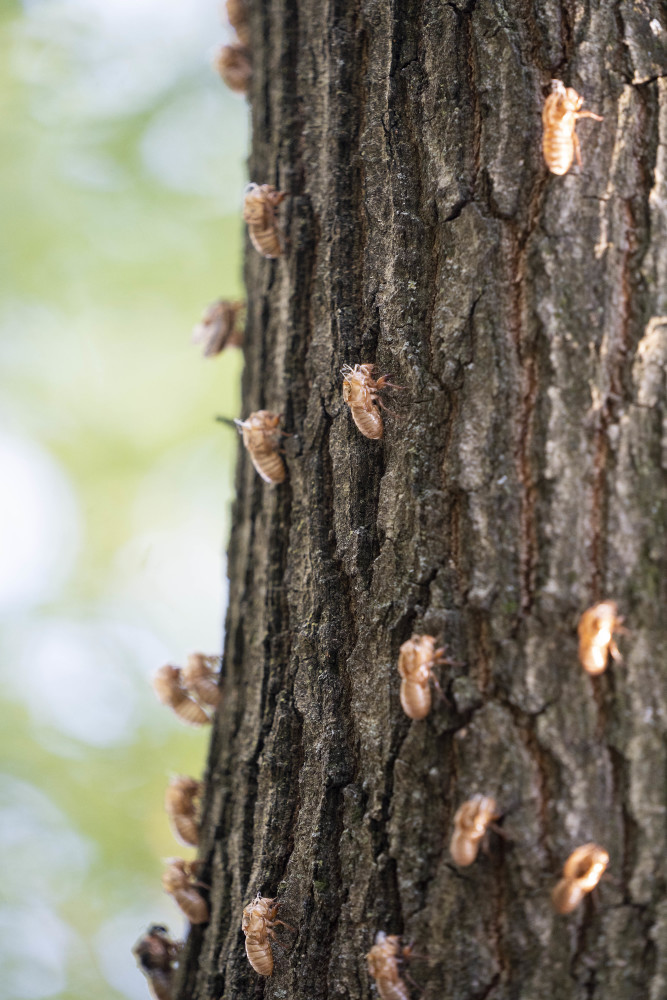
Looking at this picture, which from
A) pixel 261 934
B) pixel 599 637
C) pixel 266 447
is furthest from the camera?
pixel 266 447

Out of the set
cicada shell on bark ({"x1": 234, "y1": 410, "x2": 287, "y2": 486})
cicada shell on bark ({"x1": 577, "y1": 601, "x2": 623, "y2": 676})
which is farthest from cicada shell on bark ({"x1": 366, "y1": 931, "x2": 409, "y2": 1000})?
cicada shell on bark ({"x1": 234, "y1": 410, "x2": 287, "y2": 486})

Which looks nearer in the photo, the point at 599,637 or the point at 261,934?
the point at 599,637

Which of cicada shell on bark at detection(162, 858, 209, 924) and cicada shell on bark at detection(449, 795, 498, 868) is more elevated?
cicada shell on bark at detection(449, 795, 498, 868)

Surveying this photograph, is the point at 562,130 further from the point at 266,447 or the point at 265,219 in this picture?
the point at 266,447

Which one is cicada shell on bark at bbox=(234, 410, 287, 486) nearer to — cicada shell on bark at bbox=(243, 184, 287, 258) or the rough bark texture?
the rough bark texture

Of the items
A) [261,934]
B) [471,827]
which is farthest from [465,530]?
[261,934]

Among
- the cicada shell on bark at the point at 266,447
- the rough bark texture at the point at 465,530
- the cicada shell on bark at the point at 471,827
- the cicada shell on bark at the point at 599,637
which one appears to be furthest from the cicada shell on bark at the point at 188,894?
the cicada shell on bark at the point at 599,637

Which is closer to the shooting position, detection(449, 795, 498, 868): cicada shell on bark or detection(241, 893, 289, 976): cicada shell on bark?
detection(449, 795, 498, 868): cicada shell on bark

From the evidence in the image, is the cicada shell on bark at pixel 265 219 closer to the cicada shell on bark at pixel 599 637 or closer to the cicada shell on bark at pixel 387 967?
the cicada shell on bark at pixel 599 637

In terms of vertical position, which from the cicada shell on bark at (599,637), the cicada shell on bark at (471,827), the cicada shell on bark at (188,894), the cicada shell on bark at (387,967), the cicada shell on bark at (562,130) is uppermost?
the cicada shell on bark at (562,130)

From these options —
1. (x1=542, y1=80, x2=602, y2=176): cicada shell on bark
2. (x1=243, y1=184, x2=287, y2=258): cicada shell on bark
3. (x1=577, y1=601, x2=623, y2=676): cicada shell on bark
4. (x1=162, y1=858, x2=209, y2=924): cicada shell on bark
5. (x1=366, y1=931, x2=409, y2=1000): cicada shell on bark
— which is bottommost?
(x1=366, y1=931, x2=409, y2=1000): cicada shell on bark
